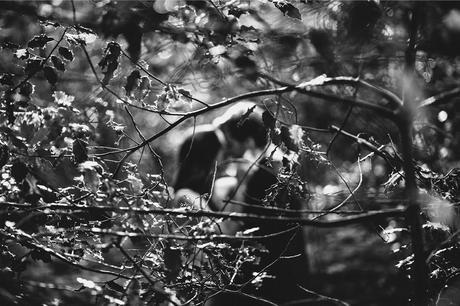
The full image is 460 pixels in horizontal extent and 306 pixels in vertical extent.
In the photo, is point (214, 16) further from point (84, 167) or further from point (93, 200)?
point (93, 200)

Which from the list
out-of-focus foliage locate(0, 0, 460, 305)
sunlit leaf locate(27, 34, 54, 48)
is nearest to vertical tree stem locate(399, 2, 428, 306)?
out-of-focus foliage locate(0, 0, 460, 305)

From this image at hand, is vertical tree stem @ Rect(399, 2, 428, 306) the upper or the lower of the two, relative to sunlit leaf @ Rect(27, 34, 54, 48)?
lower

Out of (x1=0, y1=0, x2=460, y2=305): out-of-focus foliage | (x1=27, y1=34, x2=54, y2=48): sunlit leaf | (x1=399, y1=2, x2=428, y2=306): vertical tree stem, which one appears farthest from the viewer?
(x1=27, y1=34, x2=54, y2=48): sunlit leaf

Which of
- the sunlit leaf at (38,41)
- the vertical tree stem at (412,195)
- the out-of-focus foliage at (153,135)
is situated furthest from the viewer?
the sunlit leaf at (38,41)

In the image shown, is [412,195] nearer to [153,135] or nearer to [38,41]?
[153,135]

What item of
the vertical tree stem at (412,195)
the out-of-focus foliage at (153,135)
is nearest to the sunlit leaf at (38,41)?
the out-of-focus foliage at (153,135)

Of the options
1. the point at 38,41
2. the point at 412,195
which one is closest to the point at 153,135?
the point at 38,41

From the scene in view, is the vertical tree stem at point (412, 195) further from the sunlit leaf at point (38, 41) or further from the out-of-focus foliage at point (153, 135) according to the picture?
the sunlit leaf at point (38, 41)

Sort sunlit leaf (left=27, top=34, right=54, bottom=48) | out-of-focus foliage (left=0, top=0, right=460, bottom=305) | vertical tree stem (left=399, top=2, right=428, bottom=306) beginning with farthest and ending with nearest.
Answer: sunlit leaf (left=27, top=34, right=54, bottom=48)
out-of-focus foliage (left=0, top=0, right=460, bottom=305)
vertical tree stem (left=399, top=2, right=428, bottom=306)

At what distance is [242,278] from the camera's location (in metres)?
2.42

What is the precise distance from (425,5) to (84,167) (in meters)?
1.18

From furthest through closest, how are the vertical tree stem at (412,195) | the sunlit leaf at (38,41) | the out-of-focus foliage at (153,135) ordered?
the sunlit leaf at (38,41), the out-of-focus foliage at (153,135), the vertical tree stem at (412,195)

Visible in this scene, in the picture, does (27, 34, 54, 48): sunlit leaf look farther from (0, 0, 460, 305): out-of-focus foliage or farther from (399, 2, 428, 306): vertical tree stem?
(399, 2, 428, 306): vertical tree stem

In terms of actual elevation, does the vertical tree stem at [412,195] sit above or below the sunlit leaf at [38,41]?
below
